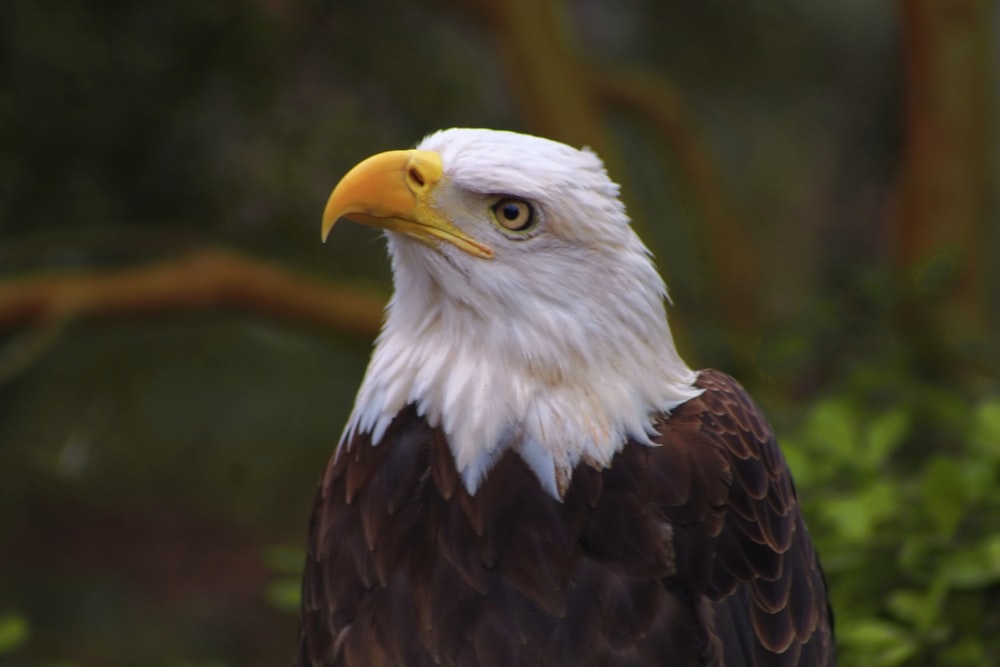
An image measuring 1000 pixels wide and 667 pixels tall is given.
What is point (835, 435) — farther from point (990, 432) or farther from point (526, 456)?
point (526, 456)

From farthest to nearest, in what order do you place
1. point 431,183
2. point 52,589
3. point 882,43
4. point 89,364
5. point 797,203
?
point 797,203, point 882,43, point 52,589, point 89,364, point 431,183

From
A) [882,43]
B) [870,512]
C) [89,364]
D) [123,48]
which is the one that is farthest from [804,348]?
[882,43]

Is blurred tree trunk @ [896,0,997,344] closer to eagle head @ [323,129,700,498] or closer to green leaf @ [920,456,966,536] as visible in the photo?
green leaf @ [920,456,966,536]

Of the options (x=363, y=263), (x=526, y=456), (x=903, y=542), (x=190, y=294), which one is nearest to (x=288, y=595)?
(x=526, y=456)

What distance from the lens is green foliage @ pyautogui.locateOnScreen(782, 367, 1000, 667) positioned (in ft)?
8.71

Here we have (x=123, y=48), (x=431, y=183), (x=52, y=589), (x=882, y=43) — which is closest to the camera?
(x=431, y=183)

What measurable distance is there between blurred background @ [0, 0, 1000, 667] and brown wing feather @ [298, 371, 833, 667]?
533mm

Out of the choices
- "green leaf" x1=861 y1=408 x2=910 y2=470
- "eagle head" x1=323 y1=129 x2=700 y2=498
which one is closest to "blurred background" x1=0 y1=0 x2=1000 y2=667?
"green leaf" x1=861 y1=408 x2=910 y2=470

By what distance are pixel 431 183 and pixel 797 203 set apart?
6307mm

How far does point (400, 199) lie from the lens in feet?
A: 6.96

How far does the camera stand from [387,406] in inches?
89.6

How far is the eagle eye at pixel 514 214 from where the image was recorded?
214cm

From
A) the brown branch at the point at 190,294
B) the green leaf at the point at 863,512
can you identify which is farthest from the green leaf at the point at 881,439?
the brown branch at the point at 190,294

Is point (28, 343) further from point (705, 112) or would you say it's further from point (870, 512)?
point (705, 112)
